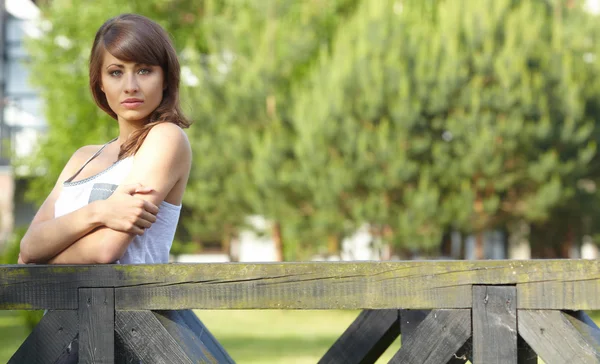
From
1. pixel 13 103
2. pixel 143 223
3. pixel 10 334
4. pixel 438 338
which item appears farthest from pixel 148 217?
pixel 13 103

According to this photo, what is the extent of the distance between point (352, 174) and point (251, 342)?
503cm

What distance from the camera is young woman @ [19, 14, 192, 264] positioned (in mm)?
2240

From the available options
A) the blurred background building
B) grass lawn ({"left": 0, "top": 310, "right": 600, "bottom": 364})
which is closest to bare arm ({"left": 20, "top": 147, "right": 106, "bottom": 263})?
grass lawn ({"left": 0, "top": 310, "right": 600, "bottom": 364})

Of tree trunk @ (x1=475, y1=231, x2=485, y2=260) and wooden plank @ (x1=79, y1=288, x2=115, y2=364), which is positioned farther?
tree trunk @ (x1=475, y1=231, x2=485, y2=260)

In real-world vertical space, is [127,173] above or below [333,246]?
below

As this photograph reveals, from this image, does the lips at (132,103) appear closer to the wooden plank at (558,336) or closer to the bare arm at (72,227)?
the bare arm at (72,227)

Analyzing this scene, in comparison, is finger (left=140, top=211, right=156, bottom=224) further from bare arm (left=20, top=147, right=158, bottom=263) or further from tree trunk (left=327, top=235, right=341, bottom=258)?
tree trunk (left=327, top=235, right=341, bottom=258)

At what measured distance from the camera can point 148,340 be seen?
210cm

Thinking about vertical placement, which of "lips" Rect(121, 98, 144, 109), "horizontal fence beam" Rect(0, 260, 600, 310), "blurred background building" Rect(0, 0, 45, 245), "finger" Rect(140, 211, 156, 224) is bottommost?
"horizontal fence beam" Rect(0, 260, 600, 310)

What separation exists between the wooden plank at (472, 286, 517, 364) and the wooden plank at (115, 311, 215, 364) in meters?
0.61

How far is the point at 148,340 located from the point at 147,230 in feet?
1.18

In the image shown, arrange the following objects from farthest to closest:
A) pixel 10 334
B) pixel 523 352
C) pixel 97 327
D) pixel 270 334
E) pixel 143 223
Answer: pixel 270 334
pixel 10 334
pixel 143 223
pixel 97 327
pixel 523 352

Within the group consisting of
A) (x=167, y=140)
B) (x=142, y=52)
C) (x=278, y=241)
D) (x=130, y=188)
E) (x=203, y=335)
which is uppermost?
(x=278, y=241)

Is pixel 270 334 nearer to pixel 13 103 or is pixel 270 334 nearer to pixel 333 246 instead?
pixel 333 246
